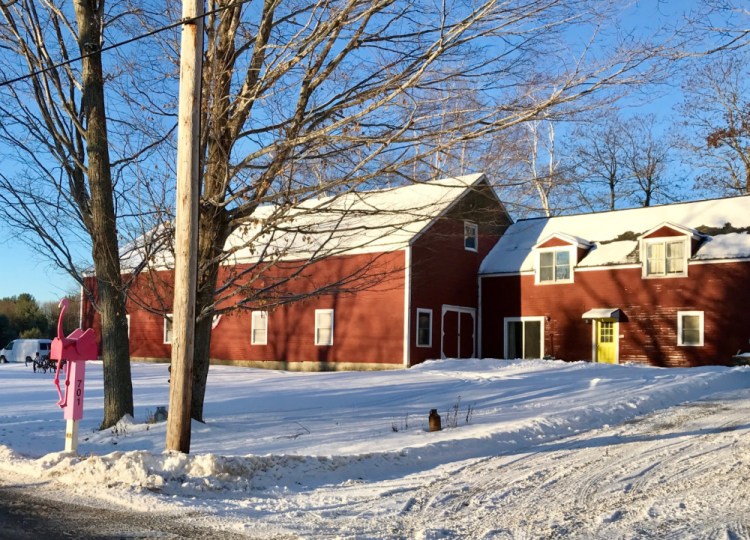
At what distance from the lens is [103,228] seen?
11992 millimetres

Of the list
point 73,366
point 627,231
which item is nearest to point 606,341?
point 627,231

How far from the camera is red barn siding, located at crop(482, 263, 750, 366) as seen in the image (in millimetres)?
24781

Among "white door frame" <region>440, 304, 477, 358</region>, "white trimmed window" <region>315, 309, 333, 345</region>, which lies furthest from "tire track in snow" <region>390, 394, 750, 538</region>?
"white trimmed window" <region>315, 309, 333, 345</region>

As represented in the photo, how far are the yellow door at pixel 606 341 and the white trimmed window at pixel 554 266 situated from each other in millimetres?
2128

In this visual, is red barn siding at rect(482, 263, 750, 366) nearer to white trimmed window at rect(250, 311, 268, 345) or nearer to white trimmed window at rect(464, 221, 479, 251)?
white trimmed window at rect(464, 221, 479, 251)

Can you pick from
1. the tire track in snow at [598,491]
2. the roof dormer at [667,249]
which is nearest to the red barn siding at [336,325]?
the roof dormer at [667,249]

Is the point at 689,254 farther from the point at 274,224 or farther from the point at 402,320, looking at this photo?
the point at 274,224

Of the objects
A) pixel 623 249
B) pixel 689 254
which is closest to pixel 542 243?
pixel 623 249

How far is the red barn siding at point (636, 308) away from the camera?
24781mm

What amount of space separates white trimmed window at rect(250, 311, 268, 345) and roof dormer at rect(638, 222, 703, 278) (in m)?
14.8

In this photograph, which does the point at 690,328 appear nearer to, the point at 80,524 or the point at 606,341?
the point at 606,341

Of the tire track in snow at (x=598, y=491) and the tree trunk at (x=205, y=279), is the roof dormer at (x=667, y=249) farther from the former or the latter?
the tree trunk at (x=205, y=279)

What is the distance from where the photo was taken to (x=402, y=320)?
26250mm

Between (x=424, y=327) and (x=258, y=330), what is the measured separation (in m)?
7.63
